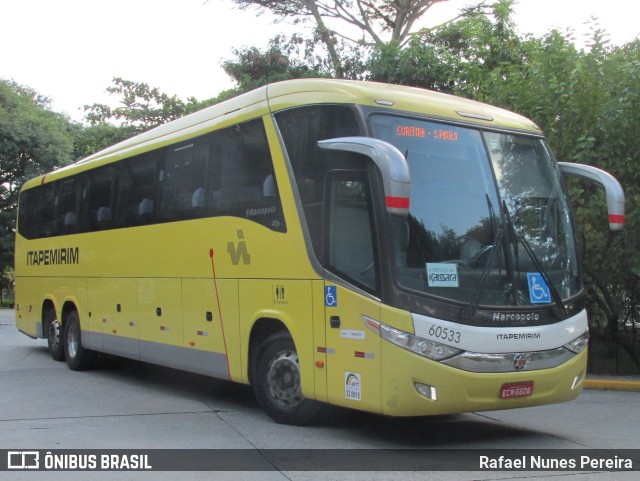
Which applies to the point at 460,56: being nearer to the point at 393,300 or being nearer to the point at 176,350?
the point at 176,350

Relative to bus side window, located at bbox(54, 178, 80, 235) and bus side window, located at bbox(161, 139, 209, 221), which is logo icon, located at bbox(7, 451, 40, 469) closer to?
bus side window, located at bbox(161, 139, 209, 221)

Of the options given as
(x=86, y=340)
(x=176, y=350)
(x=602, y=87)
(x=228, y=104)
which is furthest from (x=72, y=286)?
(x=602, y=87)

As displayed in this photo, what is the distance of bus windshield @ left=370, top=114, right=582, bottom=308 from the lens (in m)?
6.97

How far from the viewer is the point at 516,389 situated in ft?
23.2

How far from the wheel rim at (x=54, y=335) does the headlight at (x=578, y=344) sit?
9976 millimetres

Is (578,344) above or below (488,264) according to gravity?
below

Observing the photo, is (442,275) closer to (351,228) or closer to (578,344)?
(351,228)

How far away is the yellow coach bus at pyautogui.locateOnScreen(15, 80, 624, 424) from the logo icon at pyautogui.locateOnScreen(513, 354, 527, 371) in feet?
0.06

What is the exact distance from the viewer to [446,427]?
8555 millimetres

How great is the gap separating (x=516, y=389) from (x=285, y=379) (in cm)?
243

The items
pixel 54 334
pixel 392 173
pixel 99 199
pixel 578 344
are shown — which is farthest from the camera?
pixel 54 334

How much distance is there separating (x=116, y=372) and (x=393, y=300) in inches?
310

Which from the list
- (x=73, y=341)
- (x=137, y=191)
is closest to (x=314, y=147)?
(x=137, y=191)

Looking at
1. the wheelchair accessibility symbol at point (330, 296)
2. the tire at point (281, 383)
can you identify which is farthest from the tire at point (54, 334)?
the wheelchair accessibility symbol at point (330, 296)
